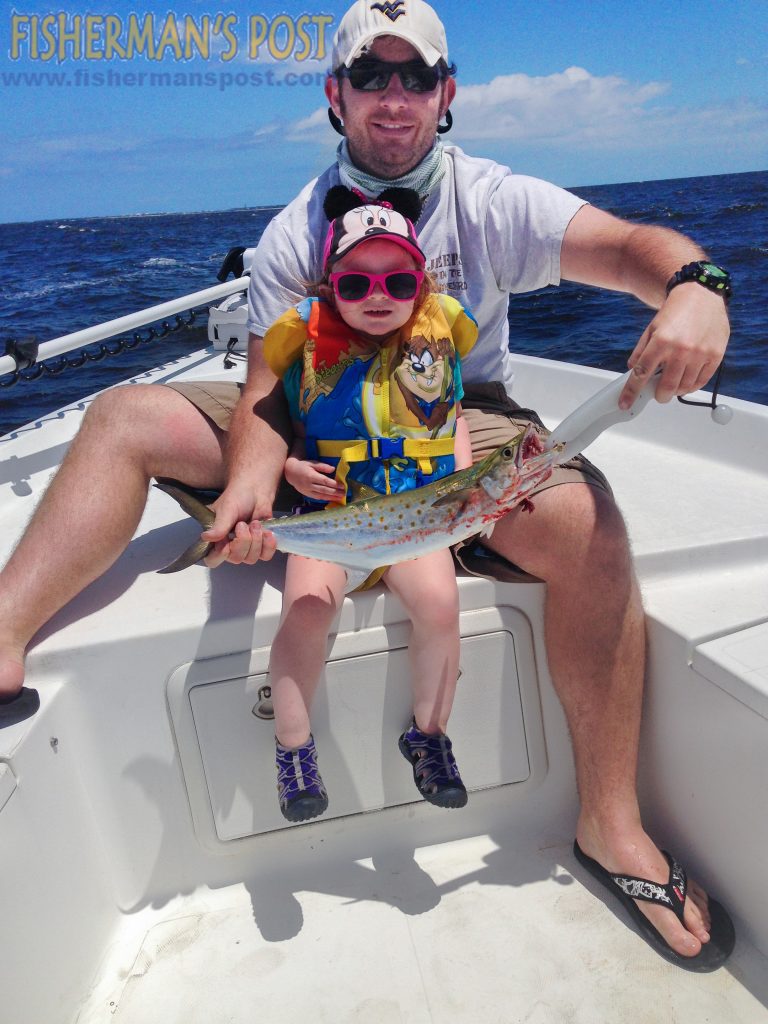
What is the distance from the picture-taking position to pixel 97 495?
2207 mm

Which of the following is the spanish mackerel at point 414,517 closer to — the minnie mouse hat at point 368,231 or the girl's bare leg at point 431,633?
the girl's bare leg at point 431,633

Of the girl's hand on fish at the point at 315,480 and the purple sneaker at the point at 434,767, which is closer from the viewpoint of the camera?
the purple sneaker at the point at 434,767

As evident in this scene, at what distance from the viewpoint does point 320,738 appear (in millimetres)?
2186

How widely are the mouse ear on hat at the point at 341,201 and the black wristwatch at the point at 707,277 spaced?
3.38 ft

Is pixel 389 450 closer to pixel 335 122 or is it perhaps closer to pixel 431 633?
pixel 431 633

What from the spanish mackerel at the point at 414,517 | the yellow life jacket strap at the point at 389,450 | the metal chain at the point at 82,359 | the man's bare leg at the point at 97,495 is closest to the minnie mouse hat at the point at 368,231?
the yellow life jacket strap at the point at 389,450

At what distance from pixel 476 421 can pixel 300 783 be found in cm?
129

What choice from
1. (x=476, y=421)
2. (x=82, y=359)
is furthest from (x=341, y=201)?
(x=82, y=359)

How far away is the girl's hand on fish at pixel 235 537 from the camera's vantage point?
199cm

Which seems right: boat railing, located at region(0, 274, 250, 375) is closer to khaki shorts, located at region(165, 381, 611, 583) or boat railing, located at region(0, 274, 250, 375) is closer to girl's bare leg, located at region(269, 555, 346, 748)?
khaki shorts, located at region(165, 381, 611, 583)

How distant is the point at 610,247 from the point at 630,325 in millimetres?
13811

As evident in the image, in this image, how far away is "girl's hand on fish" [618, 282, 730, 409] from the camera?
1.69m

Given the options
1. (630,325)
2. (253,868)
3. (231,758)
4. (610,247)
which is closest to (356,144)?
(610,247)

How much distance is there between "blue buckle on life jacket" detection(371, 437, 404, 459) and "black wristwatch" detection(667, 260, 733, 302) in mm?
823
